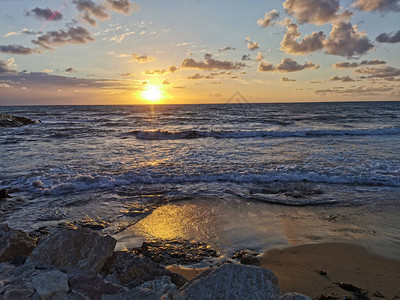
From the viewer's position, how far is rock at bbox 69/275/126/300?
2.85 metres

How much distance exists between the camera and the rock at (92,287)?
2850 mm

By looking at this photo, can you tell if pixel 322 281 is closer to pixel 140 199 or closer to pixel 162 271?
pixel 162 271

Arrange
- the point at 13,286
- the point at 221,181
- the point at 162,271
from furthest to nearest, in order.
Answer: the point at 221,181, the point at 162,271, the point at 13,286

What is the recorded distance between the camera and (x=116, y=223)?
217 inches

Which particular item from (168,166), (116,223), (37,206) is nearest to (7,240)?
(116,223)

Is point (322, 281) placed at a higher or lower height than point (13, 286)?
lower

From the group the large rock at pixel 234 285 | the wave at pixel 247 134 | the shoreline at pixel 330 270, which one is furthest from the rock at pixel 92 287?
the wave at pixel 247 134

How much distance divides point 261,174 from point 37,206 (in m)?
6.74

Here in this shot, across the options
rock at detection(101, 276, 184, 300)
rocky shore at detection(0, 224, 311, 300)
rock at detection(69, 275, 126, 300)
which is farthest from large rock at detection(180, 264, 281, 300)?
rock at detection(69, 275, 126, 300)

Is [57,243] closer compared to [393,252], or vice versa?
[57,243]

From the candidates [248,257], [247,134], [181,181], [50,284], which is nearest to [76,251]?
[50,284]

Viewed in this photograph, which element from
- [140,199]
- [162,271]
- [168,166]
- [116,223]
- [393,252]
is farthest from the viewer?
[168,166]

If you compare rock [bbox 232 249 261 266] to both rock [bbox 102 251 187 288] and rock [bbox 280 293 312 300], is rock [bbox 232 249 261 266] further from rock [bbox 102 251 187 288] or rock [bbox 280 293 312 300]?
rock [bbox 280 293 312 300]

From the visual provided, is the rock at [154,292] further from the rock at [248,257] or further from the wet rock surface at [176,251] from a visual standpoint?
the rock at [248,257]
